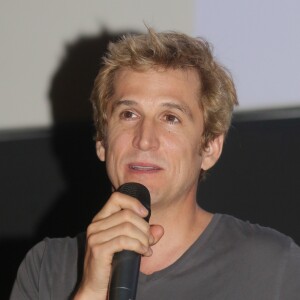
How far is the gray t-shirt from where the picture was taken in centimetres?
204

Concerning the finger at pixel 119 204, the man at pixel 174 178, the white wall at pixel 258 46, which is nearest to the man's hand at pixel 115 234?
the finger at pixel 119 204

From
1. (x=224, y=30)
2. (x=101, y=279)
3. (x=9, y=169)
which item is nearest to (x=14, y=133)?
(x=9, y=169)

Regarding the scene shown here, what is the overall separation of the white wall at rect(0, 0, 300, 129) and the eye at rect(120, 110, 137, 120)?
0.82 meters

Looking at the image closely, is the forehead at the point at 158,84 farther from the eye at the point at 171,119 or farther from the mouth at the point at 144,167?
the mouth at the point at 144,167

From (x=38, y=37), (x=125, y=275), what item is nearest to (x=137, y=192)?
(x=125, y=275)

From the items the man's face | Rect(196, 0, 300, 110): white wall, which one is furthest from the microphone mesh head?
Rect(196, 0, 300, 110): white wall

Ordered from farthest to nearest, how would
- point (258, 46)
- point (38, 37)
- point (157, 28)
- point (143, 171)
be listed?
1. point (38, 37)
2. point (157, 28)
3. point (258, 46)
4. point (143, 171)

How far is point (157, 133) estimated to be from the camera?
6.66 feet

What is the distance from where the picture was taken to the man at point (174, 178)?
6.66 feet

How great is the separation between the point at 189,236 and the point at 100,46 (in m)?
1.18

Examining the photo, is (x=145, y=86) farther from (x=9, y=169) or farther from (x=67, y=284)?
(x=9, y=169)

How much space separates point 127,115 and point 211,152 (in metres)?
0.26

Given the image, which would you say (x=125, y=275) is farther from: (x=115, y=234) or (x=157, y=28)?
(x=157, y=28)

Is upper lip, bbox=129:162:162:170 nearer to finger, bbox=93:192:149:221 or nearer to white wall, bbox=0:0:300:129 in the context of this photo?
finger, bbox=93:192:149:221
